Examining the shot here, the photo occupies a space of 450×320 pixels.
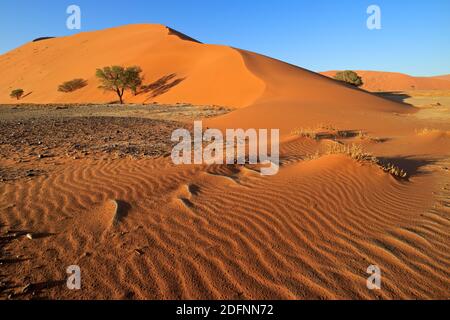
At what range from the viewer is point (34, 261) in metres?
2.99

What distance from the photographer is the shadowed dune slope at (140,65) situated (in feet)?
84.0

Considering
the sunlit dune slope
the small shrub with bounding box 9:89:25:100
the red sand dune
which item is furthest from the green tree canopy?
the red sand dune

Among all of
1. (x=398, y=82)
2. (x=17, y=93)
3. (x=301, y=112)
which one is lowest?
(x=301, y=112)

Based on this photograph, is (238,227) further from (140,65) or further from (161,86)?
(140,65)

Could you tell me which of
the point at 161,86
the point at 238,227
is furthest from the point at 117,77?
the point at 238,227

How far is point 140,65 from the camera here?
115 ft

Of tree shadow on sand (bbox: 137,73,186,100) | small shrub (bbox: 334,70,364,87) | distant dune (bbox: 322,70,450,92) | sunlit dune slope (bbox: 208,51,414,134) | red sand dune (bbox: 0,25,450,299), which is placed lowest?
red sand dune (bbox: 0,25,450,299)

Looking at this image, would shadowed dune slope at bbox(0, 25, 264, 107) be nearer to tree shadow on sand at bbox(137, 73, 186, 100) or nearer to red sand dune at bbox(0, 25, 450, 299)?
tree shadow on sand at bbox(137, 73, 186, 100)

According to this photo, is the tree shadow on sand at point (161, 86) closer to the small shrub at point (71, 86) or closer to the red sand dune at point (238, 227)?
the small shrub at point (71, 86)

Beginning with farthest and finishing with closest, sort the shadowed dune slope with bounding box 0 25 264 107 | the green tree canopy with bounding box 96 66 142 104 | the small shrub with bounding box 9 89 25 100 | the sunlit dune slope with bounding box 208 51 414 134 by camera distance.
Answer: the small shrub with bounding box 9 89 25 100 → the green tree canopy with bounding box 96 66 142 104 → the shadowed dune slope with bounding box 0 25 264 107 → the sunlit dune slope with bounding box 208 51 414 134

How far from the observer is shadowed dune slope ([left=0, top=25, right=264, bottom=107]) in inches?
1008

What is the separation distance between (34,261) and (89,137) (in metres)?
6.56

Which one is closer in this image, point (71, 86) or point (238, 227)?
point (238, 227)
